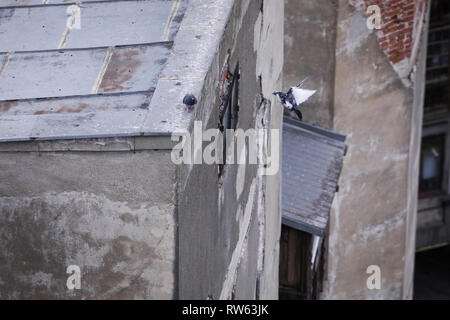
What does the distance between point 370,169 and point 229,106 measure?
24.9 feet

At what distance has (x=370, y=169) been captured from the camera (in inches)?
530

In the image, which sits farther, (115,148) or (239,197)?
(239,197)

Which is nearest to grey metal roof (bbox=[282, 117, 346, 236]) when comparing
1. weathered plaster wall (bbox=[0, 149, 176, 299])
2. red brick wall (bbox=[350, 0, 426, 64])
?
red brick wall (bbox=[350, 0, 426, 64])

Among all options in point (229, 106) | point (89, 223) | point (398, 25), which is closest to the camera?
point (89, 223)

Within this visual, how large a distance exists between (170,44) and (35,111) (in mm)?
1144

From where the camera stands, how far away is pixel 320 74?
12.3 m

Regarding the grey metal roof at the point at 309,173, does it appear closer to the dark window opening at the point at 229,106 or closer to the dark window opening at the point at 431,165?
the dark window opening at the point at 229,106

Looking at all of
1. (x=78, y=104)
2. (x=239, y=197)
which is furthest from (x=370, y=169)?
(x=78, y=104)

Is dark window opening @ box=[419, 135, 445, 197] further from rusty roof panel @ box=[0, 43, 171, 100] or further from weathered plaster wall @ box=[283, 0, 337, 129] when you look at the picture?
rusty roof panel @ box=[0, 43, 171, 100]

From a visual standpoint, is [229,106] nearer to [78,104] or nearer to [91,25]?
[91,25]

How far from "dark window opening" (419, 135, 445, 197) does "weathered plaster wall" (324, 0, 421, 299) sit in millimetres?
4004

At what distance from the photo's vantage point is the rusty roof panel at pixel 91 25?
6129mm

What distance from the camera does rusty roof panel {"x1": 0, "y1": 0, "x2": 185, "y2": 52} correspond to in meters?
6.13
